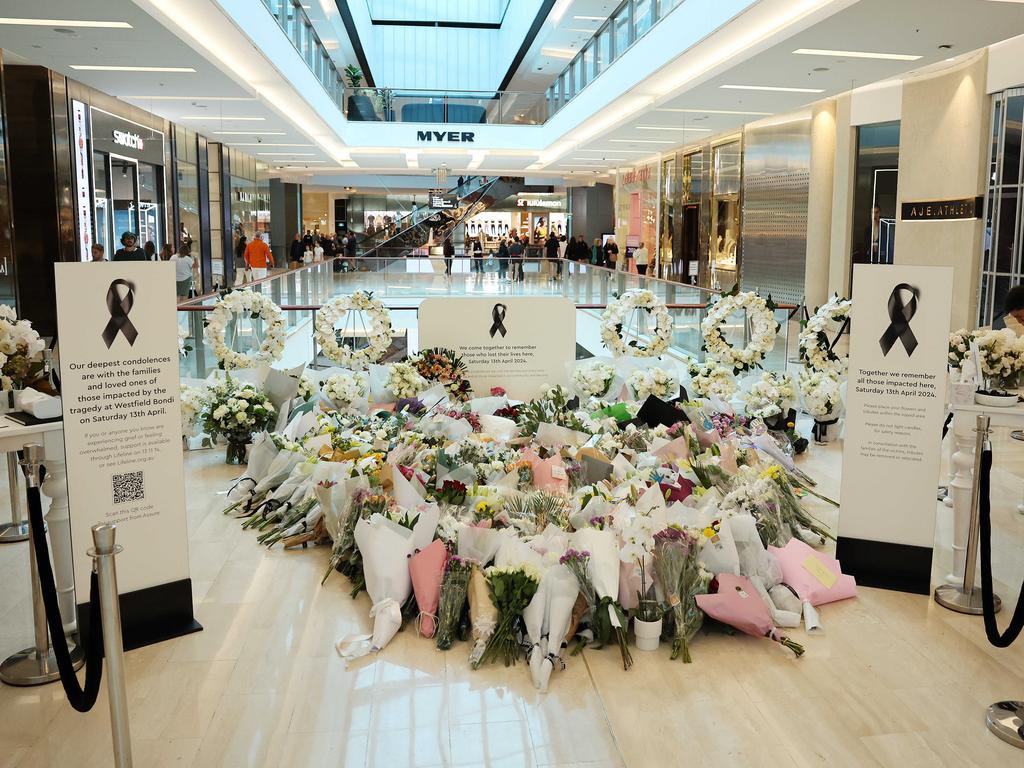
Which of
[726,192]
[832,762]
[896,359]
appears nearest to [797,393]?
[896,359]

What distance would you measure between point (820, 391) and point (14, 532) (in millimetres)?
6115

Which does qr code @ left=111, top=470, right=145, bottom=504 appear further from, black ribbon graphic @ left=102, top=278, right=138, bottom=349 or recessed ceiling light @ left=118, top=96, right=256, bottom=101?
recessed ceiling light @ left=118, top=96, right=256, bottom=101

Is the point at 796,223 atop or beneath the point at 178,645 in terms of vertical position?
atop

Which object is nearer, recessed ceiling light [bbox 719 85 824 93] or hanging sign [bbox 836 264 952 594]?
hanging sign [bbox 836 264 952 594]

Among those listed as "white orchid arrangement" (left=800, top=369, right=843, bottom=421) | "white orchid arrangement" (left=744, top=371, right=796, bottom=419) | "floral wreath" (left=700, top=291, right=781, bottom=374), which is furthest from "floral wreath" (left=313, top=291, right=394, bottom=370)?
"white orchid arrangement" (left=800, top=369, right=843, bottom=421)

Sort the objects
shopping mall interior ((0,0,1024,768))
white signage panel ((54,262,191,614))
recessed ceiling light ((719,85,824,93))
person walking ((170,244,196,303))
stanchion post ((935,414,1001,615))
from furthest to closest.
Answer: person walking ((170,244,196,303))
recessed ceiling light ((719,85,824,93))
stanchion post ((935,414,1001,615))
white signage panel ((54,262,191,614))
shopping mall interior ((0,0,1024,768))

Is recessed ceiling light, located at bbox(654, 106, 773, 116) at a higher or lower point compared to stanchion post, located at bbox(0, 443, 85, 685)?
higher

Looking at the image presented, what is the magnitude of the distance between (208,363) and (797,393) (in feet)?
19.1

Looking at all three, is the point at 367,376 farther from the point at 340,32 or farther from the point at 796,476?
the point at 340,32

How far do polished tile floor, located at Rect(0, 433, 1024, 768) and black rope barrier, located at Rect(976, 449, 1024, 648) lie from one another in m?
0.23

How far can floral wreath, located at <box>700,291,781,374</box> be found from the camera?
324 inches

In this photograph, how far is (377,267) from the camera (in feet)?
71.1

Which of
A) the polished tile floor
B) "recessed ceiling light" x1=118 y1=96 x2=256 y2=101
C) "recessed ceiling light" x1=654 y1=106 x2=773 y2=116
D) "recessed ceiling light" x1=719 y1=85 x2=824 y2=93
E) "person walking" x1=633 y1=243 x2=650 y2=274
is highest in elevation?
"recessed ceiling light" x1=654 y1=106 x2=773 y2=116

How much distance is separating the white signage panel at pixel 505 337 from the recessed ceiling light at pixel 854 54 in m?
4.55
